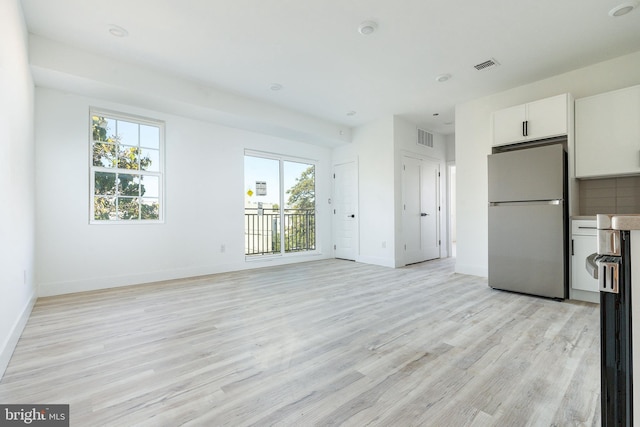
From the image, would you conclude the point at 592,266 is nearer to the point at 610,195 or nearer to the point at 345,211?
the point at 610,195

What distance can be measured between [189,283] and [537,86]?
5430 millimetres

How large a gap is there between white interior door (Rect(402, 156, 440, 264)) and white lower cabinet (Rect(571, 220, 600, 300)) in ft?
8.40

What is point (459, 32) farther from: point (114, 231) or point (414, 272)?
point (114, 231)

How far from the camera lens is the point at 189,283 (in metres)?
4.03

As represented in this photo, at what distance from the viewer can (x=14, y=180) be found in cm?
225

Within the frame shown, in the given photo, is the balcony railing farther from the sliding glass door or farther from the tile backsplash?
the tile backsplash

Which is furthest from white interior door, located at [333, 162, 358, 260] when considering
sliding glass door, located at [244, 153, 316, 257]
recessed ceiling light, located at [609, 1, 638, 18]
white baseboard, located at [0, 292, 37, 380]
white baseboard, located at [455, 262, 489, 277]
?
white baseboard, located at [0, 292, 37, 380]

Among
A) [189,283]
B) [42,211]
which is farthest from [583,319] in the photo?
[42,211]

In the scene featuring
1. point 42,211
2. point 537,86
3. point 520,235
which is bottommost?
point 520,235

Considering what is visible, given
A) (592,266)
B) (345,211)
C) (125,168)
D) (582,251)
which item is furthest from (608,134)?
(125,168)

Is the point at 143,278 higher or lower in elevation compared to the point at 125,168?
lower

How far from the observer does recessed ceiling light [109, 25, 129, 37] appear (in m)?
2.75

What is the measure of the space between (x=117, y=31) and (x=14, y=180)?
167 centimetres

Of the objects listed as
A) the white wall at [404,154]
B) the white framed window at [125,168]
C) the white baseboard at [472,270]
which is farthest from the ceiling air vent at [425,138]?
the white framed window at [125,168]
